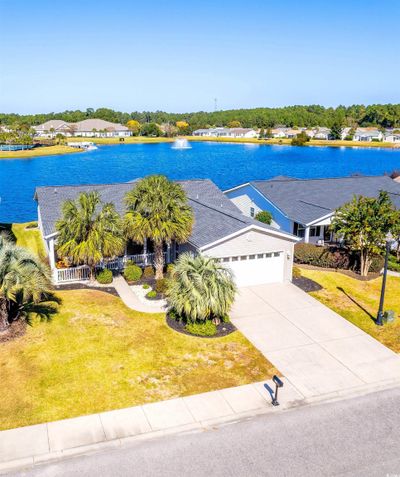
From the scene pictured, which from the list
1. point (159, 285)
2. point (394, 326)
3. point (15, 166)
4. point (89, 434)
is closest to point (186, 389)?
point (89, 434)

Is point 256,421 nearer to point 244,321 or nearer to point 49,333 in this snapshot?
point 244,321

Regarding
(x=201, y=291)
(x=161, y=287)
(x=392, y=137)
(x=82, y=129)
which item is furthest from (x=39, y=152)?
(x=392, y=137)

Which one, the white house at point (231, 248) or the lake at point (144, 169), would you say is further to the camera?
the lake at point (144, 169)

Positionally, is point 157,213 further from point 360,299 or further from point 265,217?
point 265,217

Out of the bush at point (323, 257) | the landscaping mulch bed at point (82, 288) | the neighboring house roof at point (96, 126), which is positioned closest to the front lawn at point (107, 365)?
the landscaping mulch bed at point (82, 288)

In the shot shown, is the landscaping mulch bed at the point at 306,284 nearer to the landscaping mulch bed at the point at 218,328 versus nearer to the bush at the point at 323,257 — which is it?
the bush at the point at 323,257

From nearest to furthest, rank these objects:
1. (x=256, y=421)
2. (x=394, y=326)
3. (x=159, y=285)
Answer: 1. (x=256, y=421)
2. (x=394, y=326)
3. (x=159, y=285)
